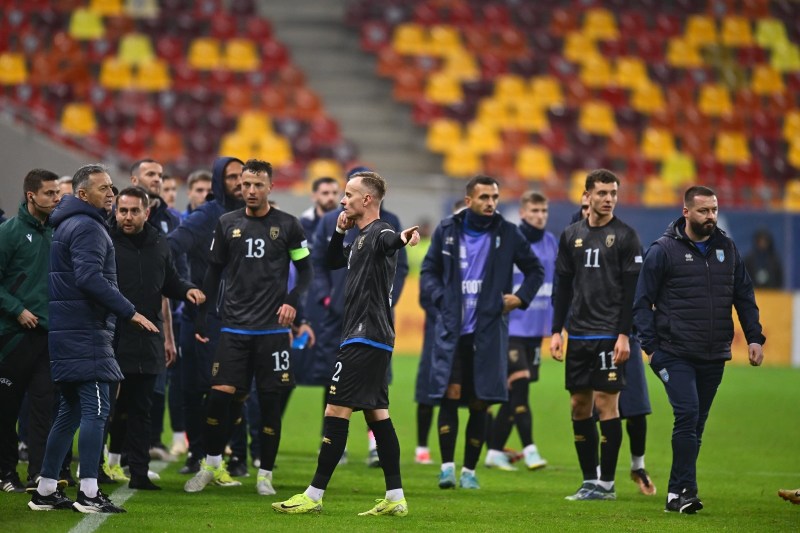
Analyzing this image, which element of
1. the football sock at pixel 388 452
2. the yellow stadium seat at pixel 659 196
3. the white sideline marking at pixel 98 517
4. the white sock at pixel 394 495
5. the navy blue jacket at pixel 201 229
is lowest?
the white sideline marking at pixel 98 517

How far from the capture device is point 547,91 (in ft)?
100

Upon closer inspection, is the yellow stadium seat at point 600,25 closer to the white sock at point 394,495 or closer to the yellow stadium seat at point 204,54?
the yellow stadium seat at point 204,54

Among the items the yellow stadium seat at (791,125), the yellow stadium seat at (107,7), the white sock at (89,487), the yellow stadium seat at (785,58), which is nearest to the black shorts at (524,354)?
the white sock at (89,487)

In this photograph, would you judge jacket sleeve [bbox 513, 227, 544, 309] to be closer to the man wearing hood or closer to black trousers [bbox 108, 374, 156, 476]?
the man wearing hood

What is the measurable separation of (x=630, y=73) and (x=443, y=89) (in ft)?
17.9

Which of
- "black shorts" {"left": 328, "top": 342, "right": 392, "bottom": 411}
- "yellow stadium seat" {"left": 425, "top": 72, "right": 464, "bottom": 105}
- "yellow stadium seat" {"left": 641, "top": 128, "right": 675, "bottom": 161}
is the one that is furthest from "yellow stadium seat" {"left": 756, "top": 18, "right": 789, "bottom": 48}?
"black shorts" {"left": 328, "top": 342, "right": 392, "bottom": 411}

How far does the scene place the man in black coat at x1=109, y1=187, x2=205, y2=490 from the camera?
29.9ft

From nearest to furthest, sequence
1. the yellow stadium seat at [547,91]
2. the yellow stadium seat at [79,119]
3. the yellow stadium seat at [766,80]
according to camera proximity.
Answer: the yellow stadium seat at [79,119] → the yellow stadium seat at [547,91] → the yellow stadium seat at [766,80]

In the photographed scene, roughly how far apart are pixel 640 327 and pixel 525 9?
25.1m

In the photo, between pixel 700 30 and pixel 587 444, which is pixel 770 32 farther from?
pixel 587 444

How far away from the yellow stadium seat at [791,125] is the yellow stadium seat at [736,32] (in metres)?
2.89

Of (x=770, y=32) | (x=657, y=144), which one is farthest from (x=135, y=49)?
(x=770, y=32)

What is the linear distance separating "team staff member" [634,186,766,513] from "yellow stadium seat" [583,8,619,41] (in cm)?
2498

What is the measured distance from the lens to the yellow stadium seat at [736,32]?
33.7 m
